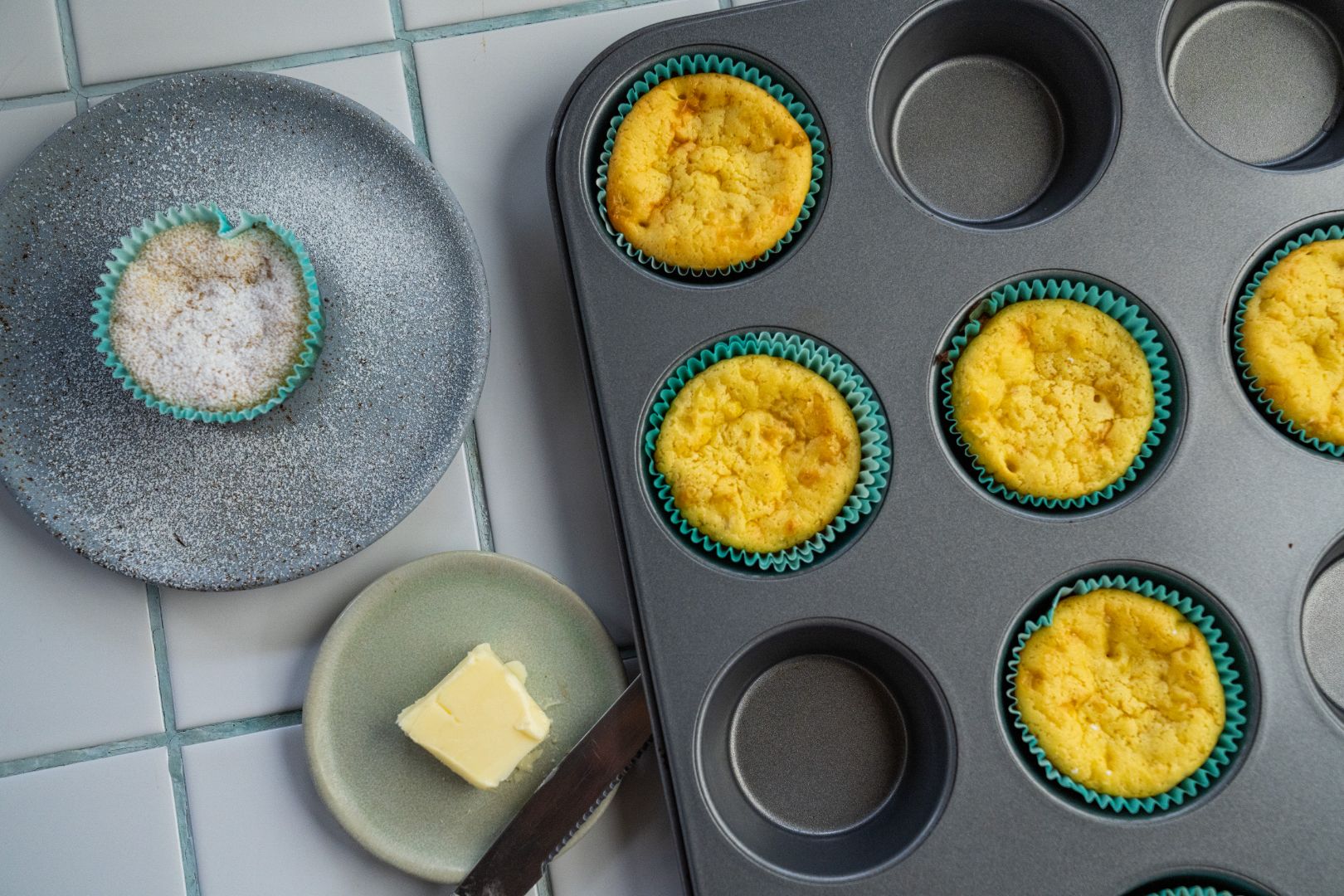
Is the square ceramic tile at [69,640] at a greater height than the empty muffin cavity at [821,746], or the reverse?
the square ceramic tile at [69,640]

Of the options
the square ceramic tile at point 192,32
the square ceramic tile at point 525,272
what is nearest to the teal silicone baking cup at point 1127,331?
the square ceramic tile at point 525,272

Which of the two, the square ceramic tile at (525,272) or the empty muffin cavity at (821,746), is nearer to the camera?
the empty muffin cavity at (821,746)

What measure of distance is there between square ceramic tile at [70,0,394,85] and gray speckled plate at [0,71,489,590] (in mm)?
164

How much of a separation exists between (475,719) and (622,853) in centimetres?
36

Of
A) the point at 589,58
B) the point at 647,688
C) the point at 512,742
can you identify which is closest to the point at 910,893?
the point at 647,688

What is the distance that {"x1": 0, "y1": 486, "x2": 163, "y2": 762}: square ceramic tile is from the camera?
4.79 feet

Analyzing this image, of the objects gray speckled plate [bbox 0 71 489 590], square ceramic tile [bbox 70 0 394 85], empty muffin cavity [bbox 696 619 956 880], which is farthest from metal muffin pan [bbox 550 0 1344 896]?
square ceramic tile [bbox 70 0 394 85]

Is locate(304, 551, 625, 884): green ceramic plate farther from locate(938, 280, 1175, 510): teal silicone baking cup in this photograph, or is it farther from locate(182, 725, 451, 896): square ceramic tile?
locate(938, 280, 1175, 510): teal silicone baking cup

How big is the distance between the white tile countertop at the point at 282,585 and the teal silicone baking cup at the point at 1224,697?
22.9 inches

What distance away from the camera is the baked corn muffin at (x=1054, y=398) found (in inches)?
53.3

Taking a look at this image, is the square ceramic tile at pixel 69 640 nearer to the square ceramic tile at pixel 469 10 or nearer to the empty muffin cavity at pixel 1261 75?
the square ceramic tile at pixel 469 10

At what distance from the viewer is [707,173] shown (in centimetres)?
141

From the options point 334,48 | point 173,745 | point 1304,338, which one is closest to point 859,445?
point 1304,338

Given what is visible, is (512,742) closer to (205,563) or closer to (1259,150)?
(205,563)
